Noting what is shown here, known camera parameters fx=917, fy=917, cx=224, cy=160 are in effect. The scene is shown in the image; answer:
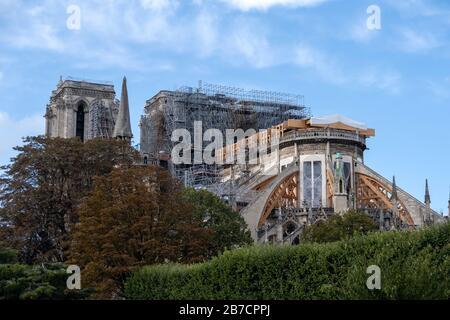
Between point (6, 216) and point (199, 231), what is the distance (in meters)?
13.5

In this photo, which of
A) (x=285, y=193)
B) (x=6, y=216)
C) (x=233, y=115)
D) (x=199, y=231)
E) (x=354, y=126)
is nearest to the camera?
(x=199, y=231)

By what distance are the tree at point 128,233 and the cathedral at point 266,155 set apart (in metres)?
19.0

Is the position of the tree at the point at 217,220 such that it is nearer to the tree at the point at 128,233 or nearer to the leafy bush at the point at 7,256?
the tree at the point at 128,233

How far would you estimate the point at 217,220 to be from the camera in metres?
51.1

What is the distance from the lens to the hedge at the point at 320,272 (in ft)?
88.8

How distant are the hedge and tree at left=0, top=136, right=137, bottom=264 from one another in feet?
45.1

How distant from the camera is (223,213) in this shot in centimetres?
5181

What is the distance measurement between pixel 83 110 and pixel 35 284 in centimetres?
6990

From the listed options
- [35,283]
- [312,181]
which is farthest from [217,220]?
[312,181]

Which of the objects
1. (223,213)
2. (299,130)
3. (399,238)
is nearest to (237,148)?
(299,130)

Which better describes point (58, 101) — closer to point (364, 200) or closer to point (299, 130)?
point (299, 130)

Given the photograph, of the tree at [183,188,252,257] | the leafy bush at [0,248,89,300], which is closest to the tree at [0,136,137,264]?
the tree at [183,188,252,257]

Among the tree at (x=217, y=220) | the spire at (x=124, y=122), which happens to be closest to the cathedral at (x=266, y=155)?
the spire at (x=124, y=122)

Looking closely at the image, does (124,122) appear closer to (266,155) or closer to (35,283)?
(266,155)
